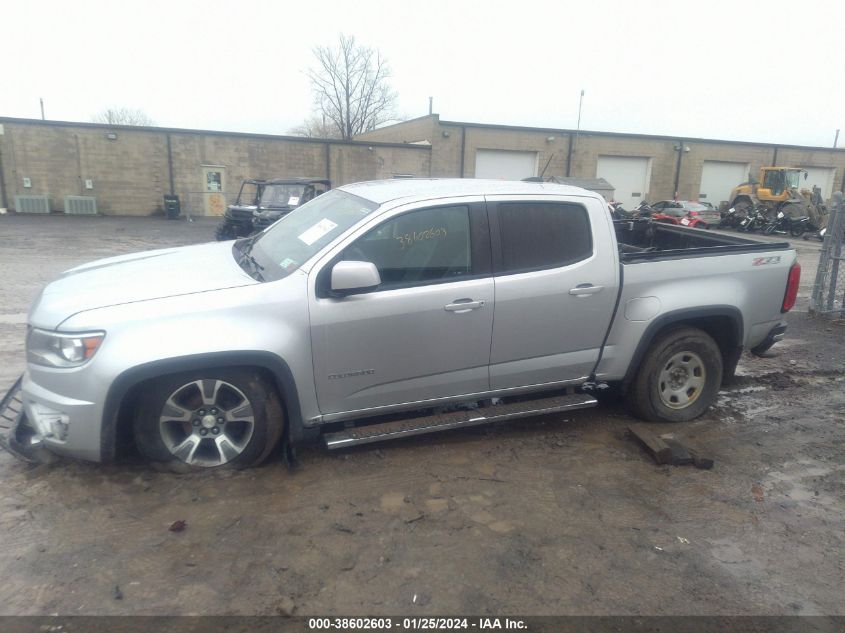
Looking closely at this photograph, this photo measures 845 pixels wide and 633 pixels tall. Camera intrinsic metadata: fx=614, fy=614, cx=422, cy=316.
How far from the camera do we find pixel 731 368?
16.4 feet

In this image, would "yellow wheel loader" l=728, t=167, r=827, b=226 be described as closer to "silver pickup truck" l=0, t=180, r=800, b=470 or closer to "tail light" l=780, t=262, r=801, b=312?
"tail light" l=780, t=262, r=801, b=312

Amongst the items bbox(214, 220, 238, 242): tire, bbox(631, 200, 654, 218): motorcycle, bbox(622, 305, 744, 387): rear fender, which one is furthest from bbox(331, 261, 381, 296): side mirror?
bbox(214, 220, 238, 242): tire

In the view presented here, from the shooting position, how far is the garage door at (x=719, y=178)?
36500 millimetres

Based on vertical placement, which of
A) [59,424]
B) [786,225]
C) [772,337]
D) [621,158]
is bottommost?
[786,225]

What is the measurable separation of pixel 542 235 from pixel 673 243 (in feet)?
7.31

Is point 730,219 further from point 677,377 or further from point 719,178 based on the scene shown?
point 677,377

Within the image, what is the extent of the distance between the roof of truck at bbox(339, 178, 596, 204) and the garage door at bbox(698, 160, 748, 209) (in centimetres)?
3598

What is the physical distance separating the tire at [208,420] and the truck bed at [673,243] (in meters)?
2.70

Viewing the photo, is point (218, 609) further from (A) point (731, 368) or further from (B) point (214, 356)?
(A) point (731, 368)

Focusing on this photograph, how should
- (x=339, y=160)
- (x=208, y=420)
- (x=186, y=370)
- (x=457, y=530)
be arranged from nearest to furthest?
(x=457, y=530)
(x=186, y=370)
(x=208, y=420)
(x=339, y=160)

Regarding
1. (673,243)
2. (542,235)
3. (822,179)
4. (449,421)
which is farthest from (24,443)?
(822,179)

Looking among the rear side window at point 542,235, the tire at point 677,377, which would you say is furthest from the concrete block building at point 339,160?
the rear side window at point 542,235

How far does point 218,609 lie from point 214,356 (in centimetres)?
132

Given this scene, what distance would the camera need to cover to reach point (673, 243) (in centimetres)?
581
